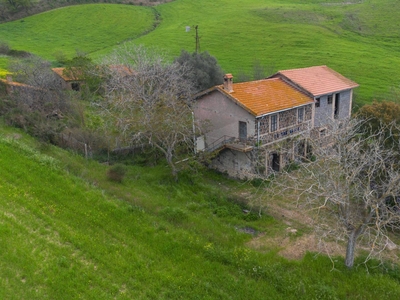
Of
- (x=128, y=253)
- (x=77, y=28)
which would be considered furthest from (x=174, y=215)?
(x=77, y=28)

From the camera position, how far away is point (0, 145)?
20656 millimetres

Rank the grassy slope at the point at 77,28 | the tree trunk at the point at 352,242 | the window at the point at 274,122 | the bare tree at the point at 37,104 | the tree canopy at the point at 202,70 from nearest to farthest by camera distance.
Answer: the tree trunk at the point at 352,242 < the window at the point at 274,122 < the bare tree at the point at 37,104 < the tree canopy at the point at 202,70 < the grassy slope at the point at 77,28

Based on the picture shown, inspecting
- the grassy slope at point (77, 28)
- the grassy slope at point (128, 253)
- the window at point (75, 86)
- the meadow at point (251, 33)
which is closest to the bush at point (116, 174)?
the grassy slope at point (128, 253)

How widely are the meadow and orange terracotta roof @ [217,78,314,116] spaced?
50.6 feet

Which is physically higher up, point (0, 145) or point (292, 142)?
point (0, 145)

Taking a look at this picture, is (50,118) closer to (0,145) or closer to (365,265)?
(0,145)

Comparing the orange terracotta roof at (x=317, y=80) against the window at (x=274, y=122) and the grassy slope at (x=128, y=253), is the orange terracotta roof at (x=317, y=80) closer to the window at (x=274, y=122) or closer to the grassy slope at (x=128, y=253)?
the window at (x=274, y=122)

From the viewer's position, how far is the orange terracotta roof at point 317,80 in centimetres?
2992

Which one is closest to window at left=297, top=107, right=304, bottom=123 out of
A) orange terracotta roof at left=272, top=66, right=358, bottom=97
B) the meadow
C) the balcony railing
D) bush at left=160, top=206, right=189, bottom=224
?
the balcony railing

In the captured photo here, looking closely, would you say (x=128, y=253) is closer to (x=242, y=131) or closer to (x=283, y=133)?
(x=242, y=131)

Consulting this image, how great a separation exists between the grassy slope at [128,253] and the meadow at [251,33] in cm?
3024

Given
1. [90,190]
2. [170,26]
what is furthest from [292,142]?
[170,26]

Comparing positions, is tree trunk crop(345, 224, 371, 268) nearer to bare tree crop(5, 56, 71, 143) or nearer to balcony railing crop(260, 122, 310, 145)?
balcony railing crop(260, 122, 310, 145)

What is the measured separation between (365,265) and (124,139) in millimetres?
19352
